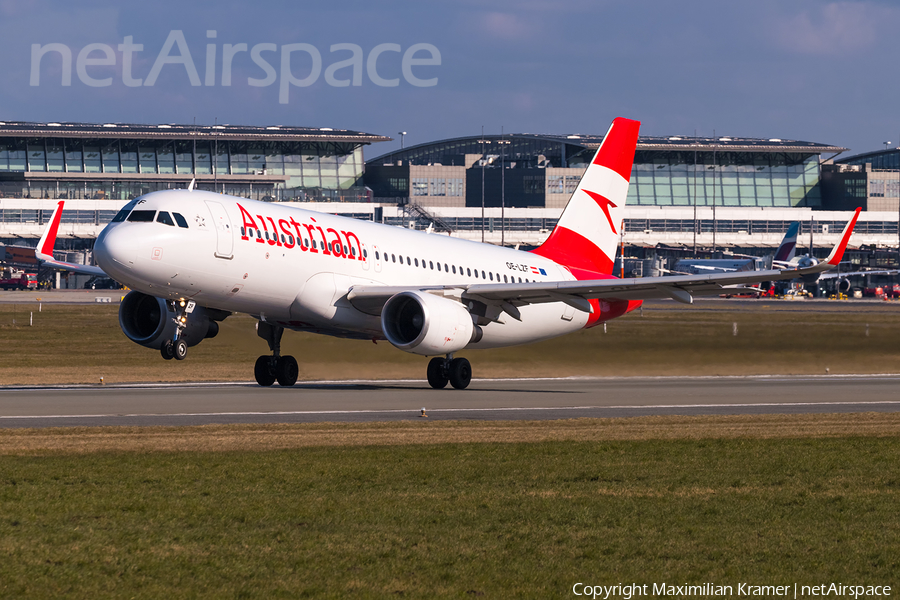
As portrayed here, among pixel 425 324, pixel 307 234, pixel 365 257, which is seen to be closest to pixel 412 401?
pixel 425 324

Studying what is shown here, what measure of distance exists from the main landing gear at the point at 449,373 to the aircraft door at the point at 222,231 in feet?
26.5

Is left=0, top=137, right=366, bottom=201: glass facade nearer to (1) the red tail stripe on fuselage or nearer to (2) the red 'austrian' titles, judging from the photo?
(1) the red tail stripe on fuselage

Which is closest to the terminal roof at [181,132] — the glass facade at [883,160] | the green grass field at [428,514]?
the glass facade at [883,160]

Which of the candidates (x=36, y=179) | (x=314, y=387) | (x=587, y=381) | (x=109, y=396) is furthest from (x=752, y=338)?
(x=36, y=179)

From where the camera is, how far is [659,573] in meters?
10.5

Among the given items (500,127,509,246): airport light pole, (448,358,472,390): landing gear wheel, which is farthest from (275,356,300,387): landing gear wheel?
(500,127,509,246): airport light pole

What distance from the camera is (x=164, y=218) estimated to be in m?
27.8

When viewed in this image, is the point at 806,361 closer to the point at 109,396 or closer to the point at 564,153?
the point at 109,396

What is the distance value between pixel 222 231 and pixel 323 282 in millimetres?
3463

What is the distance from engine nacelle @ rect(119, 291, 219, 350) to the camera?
103ft

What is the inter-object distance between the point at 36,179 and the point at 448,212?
5416 centimetres

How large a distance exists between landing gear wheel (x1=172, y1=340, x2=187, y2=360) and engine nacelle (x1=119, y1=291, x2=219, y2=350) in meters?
2.30

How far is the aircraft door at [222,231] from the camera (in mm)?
28391

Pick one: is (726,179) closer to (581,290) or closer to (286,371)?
(581,290)
